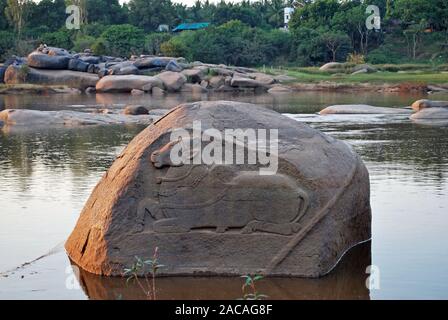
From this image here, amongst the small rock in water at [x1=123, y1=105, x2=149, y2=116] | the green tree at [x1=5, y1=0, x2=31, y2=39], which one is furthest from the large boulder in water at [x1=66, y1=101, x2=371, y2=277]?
the green tree at [x1=5, y1=0, x2=31, y2=39]

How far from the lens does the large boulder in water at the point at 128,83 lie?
49.7 m

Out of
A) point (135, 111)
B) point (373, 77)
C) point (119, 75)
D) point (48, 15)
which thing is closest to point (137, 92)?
point (119, 75)

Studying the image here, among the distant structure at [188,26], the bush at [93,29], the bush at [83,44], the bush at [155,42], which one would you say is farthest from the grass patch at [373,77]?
the distant structure at [188,26]

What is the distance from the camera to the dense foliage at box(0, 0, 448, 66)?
6794 cm

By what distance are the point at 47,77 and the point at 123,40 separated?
1639 centimetres

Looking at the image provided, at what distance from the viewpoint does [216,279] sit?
924 centimetres

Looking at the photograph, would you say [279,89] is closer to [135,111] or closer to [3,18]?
[135,111]

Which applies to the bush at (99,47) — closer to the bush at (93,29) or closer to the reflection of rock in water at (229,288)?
the bush at (93,29)

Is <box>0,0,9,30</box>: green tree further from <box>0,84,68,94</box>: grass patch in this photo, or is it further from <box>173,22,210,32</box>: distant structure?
<box>0,84,68,94</box>: grass patch

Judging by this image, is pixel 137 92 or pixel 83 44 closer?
pixel 137 92

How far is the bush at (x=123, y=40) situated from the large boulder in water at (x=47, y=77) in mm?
13840

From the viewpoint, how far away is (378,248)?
10.5m

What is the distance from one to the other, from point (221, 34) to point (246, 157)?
6093cm
